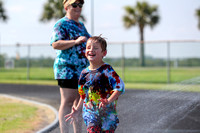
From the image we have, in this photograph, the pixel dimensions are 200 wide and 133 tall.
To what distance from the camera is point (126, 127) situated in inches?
187

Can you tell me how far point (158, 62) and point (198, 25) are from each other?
38.0 m

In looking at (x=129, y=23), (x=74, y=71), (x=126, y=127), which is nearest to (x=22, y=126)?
(x=126, y=127)

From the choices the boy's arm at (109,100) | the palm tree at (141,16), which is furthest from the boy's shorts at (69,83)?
the palm tree at (141,16)

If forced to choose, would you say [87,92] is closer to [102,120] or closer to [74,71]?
[102,120]

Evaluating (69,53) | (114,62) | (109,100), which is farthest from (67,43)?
(114,62)

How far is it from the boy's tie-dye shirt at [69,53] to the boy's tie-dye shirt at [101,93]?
31.5 inches

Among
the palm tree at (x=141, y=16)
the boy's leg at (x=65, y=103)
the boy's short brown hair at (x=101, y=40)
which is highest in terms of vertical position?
the palm tree at (x=141, y=16)

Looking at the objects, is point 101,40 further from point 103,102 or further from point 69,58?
point 69,58

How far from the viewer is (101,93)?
274 centimetres

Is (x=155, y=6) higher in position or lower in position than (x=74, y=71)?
higher

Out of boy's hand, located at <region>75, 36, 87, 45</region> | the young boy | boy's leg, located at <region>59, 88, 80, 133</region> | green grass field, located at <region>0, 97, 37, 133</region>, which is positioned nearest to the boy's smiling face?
the young boy

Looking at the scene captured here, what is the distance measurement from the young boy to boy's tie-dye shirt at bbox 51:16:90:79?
0.78 m

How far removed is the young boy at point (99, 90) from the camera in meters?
2.67

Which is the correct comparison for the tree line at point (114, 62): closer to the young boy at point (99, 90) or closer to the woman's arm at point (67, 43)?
the woman's arm at point (67, 43)
